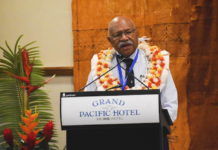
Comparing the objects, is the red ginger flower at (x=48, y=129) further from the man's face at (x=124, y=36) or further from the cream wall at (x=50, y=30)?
the cream wall at (x=50, y=30)

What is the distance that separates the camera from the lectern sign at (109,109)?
1.15 m

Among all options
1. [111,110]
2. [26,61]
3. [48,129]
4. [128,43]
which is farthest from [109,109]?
[26,61]

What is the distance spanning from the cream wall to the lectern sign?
196 centimetres

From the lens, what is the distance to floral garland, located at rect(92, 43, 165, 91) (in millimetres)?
1941

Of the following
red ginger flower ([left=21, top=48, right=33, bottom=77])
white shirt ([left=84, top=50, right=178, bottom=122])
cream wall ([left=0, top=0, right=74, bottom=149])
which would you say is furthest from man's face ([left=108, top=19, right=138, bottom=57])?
cream wall ([left=0, top=0, right=74, bottom=149])

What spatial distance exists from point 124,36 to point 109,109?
0.90 meters

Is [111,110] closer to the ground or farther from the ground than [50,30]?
closer to the ground

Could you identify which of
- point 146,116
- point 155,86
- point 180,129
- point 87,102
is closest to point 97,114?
point 87,102

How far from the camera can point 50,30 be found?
318 centimetres

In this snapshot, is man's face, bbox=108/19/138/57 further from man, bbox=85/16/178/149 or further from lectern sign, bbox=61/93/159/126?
lectern sign, bbox=61/93/159/126

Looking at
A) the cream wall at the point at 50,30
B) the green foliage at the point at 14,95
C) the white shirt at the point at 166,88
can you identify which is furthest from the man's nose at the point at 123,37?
the cream wall at the point at 50,30

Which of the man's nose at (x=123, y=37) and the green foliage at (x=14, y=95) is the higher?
the man's nose at (x=123, y=37)

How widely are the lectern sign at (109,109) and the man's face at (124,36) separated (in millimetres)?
859

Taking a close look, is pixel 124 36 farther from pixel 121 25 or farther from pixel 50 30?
pixel 50 30
